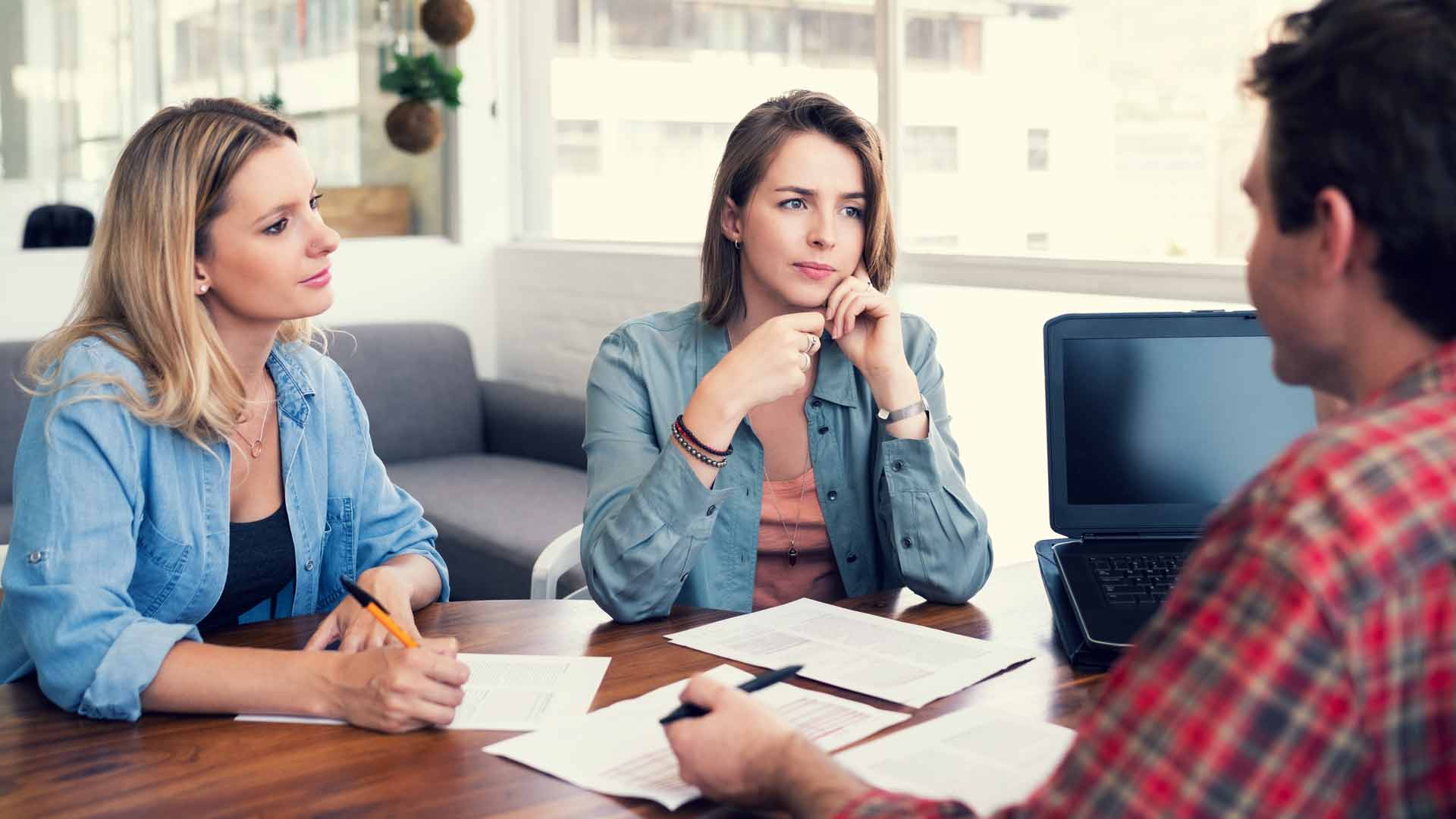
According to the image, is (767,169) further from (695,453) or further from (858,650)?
(858,650)

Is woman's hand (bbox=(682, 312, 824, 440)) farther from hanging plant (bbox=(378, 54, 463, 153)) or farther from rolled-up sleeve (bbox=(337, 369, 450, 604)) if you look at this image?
hanging plant (bbox=(378, 54, 463, 153))

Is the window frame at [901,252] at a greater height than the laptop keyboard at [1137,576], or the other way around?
the window frame at [901,252]

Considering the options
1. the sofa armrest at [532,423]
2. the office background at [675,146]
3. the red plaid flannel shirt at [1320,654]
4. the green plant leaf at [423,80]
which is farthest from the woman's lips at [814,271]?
the green plant leaf at [423,80]

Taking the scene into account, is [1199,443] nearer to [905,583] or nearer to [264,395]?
[905,583]

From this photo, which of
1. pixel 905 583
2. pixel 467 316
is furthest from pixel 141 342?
pixel 467 316

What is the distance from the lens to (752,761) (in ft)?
3.29

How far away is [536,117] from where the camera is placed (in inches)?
185

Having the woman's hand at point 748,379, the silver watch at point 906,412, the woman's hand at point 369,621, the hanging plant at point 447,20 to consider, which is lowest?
the woman's hand at point 369,621

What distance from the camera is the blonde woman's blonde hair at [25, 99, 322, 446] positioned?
5.27 ft

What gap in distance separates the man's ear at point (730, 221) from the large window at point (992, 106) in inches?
41.9

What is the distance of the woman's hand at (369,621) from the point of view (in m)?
1.47

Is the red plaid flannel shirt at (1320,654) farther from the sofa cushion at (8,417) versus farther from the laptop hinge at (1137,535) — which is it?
the sofa cushion at (8,417)

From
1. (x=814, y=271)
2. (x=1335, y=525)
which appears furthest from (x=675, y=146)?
(x=1335, y=525)

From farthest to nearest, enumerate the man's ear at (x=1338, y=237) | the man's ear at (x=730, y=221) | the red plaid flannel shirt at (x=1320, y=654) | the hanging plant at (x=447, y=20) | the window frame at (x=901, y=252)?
the hanging plant at (x=447, y=20)
the window frame at (x=901, y=252)
the man's ear at (x=730, y=221)
the man's ear at (x=1338, y=237)
the red plaid flannel shirt at (x=1320, y=654)
